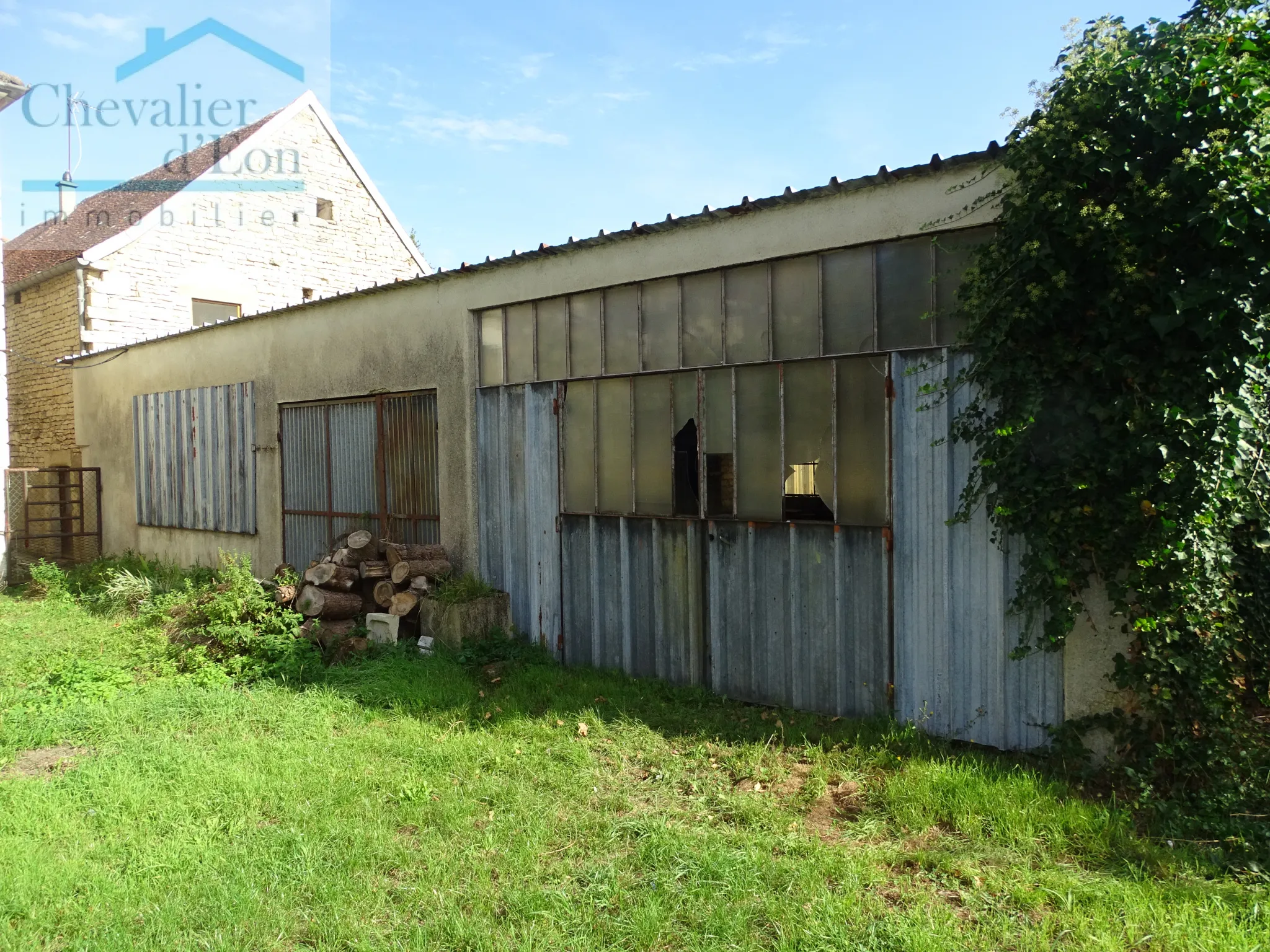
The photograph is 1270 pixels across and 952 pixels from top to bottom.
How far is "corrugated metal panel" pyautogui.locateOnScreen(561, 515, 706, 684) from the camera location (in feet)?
23.0

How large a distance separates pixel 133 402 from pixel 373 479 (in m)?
7.06

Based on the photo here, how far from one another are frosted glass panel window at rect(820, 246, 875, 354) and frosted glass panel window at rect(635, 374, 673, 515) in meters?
1.59

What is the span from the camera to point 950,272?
5547 mm

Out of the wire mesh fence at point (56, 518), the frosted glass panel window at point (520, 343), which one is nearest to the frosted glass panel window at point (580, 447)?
the frosted glass panel window at point (520, 343)

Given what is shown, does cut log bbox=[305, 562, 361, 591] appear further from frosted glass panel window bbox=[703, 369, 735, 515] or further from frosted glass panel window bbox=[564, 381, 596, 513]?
frosted glass panel window bbox=[703, 369, 735, 515]

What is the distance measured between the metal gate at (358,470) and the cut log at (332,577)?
943mm

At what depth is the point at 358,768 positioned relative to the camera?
5.43 m

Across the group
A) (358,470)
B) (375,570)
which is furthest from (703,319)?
(358,470)

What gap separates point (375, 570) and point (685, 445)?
12.4 ft

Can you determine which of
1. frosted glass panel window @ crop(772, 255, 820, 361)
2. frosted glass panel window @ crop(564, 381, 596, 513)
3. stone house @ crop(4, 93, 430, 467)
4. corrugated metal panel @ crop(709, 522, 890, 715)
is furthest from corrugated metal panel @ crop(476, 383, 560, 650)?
stone house @ crop(4, 93, 430, 467)

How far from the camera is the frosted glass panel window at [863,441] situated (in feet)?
19.2

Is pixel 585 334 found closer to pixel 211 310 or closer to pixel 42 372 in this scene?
pixel 211 310

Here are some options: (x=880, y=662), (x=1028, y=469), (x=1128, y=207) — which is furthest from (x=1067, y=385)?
(x=880, y=662)

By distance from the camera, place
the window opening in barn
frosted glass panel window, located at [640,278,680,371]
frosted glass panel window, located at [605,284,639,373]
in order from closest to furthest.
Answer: frosted glass panel window, located at [640,278,680,371] < frosted glass panel window, located at [605,284,639,373] < the window opening in barn
